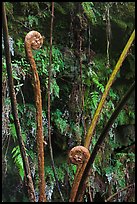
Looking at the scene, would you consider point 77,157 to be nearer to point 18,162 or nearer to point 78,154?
point 78,154

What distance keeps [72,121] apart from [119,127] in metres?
0.42

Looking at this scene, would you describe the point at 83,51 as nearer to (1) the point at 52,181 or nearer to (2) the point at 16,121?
(1) the point at 52,181

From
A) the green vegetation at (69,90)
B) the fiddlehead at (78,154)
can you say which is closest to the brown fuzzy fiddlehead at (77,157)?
the fiddlehead at (78,154)

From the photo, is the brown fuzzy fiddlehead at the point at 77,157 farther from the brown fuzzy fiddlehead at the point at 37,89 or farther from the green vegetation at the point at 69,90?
the green vegetation at the point at 69,90

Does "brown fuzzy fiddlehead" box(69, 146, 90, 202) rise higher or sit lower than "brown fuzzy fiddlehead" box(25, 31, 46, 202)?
lower

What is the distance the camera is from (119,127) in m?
2.05

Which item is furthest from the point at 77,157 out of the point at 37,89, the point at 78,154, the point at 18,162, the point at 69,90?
the point at 69,90

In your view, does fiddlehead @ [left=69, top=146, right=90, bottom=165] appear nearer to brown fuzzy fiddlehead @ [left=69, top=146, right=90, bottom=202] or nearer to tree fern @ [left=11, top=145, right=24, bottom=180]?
brown fuzzy fiddlehead @ [left=69, top=146, right=90, bottom=202]

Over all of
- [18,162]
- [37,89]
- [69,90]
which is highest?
[69,90]

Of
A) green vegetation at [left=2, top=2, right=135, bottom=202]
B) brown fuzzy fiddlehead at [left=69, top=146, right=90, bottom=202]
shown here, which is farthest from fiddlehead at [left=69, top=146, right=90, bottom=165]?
green vegetation at [left=2, top=2, right=135, bottom=202]

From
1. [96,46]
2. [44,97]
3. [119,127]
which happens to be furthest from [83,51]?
[119,127]

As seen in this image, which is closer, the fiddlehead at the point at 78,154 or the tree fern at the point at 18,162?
the fiddlehead at the point at 78,154

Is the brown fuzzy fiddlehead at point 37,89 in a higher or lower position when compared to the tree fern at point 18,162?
higher

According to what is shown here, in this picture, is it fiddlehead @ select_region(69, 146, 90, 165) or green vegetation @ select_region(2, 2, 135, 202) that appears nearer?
fiddlehead @ select_region(69, 146, 90, 165)
